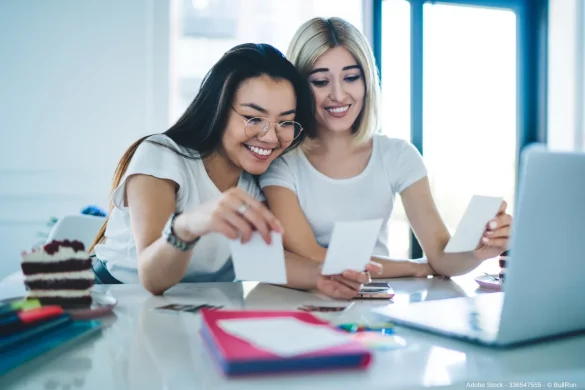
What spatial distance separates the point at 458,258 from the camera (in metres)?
1.65

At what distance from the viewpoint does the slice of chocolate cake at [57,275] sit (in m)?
1.04

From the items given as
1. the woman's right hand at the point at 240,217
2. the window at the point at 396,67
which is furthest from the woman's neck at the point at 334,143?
the window at the point at 396,67

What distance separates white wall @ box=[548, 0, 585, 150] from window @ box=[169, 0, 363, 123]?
185 centimetres

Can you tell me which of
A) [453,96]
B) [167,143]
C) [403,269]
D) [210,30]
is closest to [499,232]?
[403,269]

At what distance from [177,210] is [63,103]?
2632mm

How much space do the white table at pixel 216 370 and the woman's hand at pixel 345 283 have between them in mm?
250

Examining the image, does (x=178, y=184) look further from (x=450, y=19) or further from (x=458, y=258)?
(x=450, y=19)

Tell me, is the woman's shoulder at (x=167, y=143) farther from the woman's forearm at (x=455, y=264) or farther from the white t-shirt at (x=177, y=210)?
the woman's forearm at (x=455, y=264)

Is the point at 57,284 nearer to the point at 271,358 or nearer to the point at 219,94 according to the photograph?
the point at 271,358

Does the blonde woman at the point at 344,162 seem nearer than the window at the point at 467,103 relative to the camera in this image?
Yes

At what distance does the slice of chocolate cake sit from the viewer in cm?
104

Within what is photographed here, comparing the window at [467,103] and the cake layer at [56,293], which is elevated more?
the window at [467,103]

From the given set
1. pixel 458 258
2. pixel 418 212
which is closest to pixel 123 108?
pixel 418 212

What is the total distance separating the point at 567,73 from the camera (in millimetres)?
4562
